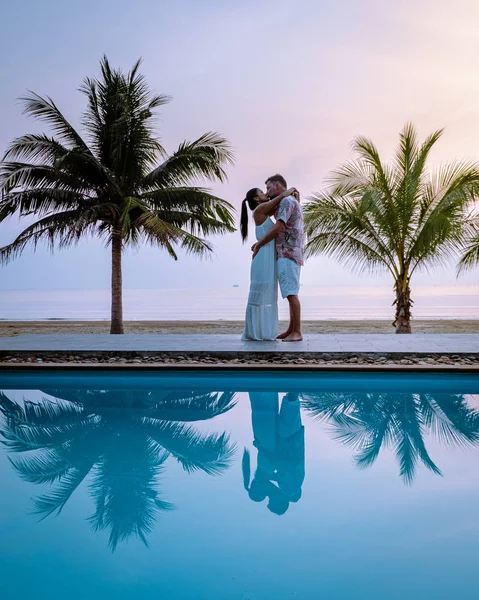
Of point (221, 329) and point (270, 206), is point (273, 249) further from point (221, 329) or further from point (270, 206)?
point (221, 329)

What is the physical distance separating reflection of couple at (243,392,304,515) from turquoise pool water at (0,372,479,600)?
0.01 metres

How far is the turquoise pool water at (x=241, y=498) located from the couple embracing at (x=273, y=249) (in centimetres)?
211

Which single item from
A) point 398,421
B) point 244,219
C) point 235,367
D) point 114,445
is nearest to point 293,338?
point 235,367

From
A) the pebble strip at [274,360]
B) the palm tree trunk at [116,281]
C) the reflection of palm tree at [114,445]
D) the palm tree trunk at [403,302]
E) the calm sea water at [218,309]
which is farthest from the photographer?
the calm sea water at [218,309]

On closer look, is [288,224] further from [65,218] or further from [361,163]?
[65,218]

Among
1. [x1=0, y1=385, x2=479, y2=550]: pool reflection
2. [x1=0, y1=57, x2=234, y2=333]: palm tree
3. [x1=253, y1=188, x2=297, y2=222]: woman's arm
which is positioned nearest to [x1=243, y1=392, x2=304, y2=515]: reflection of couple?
[x1=0, y1=385, x2=479, y2=550]: pool reflection

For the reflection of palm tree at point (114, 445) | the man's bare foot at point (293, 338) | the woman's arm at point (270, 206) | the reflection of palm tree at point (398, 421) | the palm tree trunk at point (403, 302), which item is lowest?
the reflection of palm tree at point (114, 445)

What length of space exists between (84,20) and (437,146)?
30.2 ft

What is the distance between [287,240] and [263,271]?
1.71 feet

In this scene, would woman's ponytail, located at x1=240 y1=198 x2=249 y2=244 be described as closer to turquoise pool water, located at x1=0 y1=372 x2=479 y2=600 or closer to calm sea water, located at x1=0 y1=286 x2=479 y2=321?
turquoise pool water, located at x1=0 y1=372 x2=479 y2=600

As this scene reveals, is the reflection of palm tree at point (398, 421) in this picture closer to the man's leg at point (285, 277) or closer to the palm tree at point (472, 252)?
the man's leg at point (285, 277)

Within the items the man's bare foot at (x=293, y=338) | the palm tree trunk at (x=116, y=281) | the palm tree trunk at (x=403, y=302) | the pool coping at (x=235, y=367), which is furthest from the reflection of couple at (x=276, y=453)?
the palm tree trunk at (x=116, y=281)

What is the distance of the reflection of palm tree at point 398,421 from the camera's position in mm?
3514

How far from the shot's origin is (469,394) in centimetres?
529
